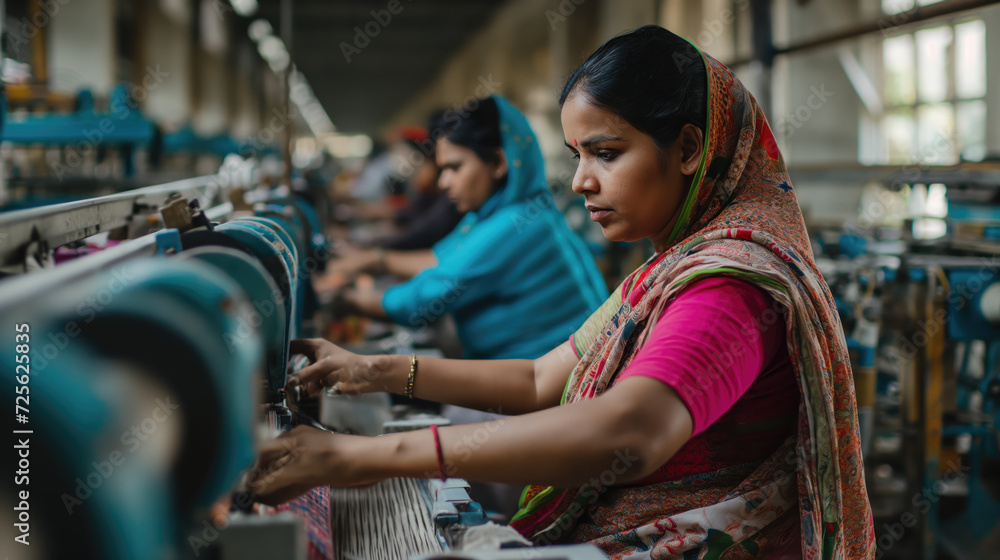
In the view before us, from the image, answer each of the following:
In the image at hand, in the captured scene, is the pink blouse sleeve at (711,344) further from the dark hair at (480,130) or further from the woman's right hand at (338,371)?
the dark hair at (480,130)

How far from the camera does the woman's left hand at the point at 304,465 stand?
2.46 feet

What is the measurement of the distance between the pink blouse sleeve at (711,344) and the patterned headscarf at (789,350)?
2 centimetres

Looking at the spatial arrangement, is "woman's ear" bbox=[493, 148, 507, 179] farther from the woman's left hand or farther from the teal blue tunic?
the woman's left hand

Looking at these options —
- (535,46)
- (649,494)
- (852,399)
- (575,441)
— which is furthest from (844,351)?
(535,46)

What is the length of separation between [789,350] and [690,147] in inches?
11.9

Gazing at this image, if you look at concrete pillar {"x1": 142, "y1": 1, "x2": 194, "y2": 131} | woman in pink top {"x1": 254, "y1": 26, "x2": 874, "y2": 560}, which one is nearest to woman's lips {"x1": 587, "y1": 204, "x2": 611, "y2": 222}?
woman in pink top {"x1": 254, "y1": 26, "x2": 874, "y2": 560}

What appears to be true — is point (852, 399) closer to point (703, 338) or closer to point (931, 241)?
point (703, 338)

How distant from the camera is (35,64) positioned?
292 inches

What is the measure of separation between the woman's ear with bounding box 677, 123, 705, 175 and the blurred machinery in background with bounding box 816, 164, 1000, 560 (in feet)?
4.29

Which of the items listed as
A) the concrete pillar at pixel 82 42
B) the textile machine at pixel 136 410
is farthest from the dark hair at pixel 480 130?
the concrete pillar at pixel 82 42

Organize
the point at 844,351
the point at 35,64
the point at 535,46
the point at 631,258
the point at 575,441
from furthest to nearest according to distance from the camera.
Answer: the point at 535,46 < the point at 35,64 < the point at 631,258 < the point at 844,351 < the point at 575,441

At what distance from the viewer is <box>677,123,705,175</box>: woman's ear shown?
1.01 m

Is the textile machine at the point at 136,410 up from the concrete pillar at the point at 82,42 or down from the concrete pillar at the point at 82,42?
down

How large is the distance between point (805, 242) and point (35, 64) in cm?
837
